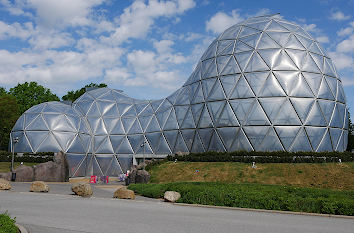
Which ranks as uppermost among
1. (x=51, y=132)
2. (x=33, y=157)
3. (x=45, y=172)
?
(x=51, y=132)

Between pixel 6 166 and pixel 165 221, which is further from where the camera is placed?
Answer: pixel 6 166

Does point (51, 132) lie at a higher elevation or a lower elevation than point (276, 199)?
higher

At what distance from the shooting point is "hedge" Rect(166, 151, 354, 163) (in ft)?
109

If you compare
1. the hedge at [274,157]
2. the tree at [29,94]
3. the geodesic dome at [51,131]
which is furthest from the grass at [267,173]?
the tree at [29,94]

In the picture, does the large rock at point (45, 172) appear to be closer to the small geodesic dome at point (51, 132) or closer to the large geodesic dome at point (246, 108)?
the small geodesic dome at point (51, 132)

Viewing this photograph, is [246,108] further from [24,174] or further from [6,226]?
[6,226]

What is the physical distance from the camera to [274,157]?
33.9 m

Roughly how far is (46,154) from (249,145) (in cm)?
2751

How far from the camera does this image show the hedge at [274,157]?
33.1m

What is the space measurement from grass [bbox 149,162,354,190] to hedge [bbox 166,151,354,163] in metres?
0.87

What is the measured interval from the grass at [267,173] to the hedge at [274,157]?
87 centimetres

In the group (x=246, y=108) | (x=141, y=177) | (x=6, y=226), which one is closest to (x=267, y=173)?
(x=246, y=108)

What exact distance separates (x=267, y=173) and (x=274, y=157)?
3479 millimetres

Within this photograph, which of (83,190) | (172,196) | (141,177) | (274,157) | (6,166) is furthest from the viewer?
(6,166)
